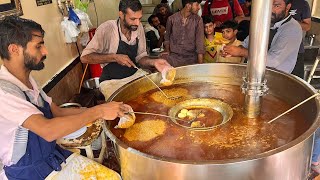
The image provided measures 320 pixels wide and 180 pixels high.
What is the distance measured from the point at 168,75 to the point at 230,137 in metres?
0.98

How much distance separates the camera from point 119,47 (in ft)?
10.5

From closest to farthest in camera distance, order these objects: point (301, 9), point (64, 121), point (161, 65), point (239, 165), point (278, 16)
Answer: point (239, 165), point (64, 121), point (161, 65), point (278, 16), point (301, 9)

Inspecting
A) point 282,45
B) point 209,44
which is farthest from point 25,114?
point 209,44

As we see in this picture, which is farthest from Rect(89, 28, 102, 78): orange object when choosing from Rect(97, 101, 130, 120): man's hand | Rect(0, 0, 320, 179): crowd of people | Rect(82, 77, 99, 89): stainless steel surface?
Rect(97, 101, 130, 120): man's hand

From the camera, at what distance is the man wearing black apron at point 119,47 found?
2.97 metres

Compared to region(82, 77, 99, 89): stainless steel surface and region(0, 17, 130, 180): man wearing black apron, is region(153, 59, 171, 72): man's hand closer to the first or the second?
region(0, 17, 130, 180): man wearing black apron

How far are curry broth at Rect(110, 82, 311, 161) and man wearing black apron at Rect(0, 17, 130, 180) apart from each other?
33 cm

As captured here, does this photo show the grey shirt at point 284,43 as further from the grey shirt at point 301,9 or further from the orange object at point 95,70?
the orange object at point 95,70

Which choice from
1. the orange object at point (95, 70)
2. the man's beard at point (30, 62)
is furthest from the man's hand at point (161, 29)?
the man's beard at point (30, 62)

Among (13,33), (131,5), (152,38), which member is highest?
(131,5)

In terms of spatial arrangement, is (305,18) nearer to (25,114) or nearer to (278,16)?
(278,16)

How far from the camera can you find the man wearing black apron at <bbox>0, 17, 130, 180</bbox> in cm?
167

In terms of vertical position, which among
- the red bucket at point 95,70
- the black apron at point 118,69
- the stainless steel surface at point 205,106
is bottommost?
the red bucket at point 95,70

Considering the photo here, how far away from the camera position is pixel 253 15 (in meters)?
1.61
